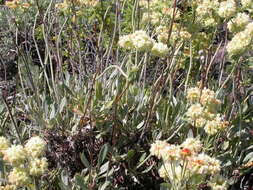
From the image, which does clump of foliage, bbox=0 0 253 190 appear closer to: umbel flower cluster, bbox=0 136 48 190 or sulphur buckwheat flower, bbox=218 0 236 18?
sulphur buckwheat flower, bbox=218 0 236 18

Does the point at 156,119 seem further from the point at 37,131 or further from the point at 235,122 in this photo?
the point at 37,131

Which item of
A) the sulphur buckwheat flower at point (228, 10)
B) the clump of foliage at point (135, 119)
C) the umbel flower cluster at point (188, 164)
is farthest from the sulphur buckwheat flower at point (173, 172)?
the sulphur buckwheat flower at point (228, 10)

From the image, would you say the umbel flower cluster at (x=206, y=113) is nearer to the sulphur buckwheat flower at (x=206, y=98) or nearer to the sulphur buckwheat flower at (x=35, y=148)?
the sulphur buckwheat flower at (x=206, y=98)

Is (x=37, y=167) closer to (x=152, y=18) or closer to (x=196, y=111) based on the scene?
(x=196, y=111)

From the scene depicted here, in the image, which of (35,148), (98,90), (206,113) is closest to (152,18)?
(98,90)

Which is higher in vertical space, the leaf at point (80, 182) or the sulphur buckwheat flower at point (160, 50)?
the sulphur buckwheat flower at point (160, 50)

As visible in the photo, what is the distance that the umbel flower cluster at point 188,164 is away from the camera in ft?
5.56

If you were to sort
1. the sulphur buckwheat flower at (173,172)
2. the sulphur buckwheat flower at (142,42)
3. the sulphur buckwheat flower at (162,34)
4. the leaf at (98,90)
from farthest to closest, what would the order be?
1. the leaf at (98,90)
2. the sulphur buckwheat flower at (162,34)
3. the sulphur buckwheat flower at (142,42)
4. the sulphur buckwheat flower at (173,172)

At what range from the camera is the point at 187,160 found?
1721 millimetres

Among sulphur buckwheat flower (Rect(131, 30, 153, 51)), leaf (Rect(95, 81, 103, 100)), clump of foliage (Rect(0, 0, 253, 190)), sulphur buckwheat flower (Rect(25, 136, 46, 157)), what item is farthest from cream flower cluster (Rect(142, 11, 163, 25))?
sulphur buckwheat flower (Rect(25, 136, 46, 157))

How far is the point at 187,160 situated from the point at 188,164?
54 mm

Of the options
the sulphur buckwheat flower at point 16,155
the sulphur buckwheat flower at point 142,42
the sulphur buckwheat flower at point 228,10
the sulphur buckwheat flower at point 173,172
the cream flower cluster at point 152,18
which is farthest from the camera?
the cream flower cluster at point 152,18

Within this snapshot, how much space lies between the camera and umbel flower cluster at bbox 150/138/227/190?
1.70m

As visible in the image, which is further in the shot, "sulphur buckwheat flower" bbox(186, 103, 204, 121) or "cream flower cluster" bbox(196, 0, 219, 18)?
"cream flower cluster" bbox(196, 0, 219, 18)
